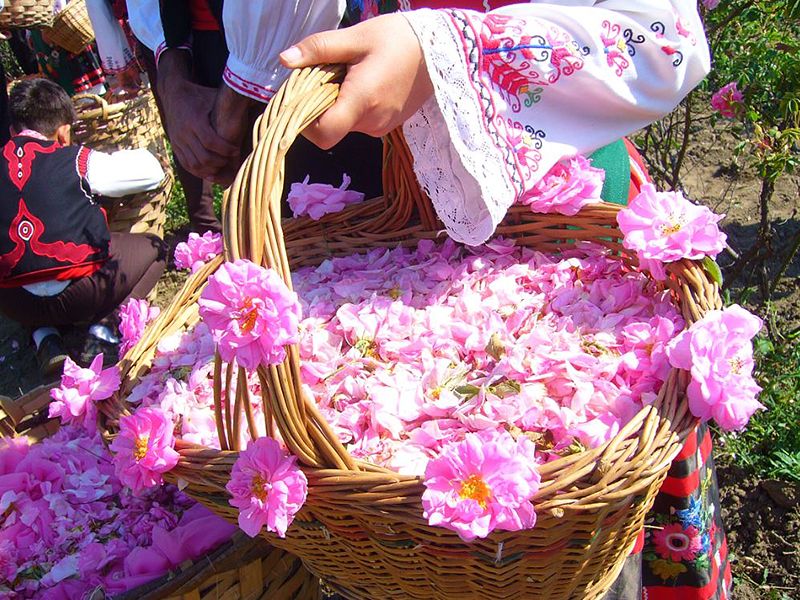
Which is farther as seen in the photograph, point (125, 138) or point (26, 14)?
point (26, 14)

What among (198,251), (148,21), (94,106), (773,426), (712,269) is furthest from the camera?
(94,106)

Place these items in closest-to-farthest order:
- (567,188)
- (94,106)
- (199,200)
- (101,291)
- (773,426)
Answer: (567,188) → (773,426) → (101,291) → (199,200) → (94,106)

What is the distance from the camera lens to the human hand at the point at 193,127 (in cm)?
152

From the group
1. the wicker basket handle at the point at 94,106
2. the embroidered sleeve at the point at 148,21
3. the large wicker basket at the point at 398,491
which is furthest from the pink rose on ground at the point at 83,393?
the wicker basket handle at the point at 94,106

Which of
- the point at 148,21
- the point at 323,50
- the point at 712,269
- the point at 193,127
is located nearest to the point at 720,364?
the point at 712,269

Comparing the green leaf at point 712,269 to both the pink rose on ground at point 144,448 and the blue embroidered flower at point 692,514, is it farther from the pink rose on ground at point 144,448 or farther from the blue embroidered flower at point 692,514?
the pink rose on ground at point 144,448

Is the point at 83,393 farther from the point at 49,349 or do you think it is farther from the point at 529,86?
the point at 49,349

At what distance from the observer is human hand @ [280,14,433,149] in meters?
0.87

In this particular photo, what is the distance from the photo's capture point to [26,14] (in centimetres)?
370

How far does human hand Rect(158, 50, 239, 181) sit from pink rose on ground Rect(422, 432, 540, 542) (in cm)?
97

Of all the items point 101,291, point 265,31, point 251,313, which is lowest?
point 101,291

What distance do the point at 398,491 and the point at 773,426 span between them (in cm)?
147

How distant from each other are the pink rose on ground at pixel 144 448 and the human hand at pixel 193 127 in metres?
0.74

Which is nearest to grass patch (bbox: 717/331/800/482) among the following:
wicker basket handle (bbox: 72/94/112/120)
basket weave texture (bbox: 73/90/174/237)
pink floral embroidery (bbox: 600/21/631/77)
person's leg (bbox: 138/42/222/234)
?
pink floral embroidery (bbox: 600/21/631/77)
